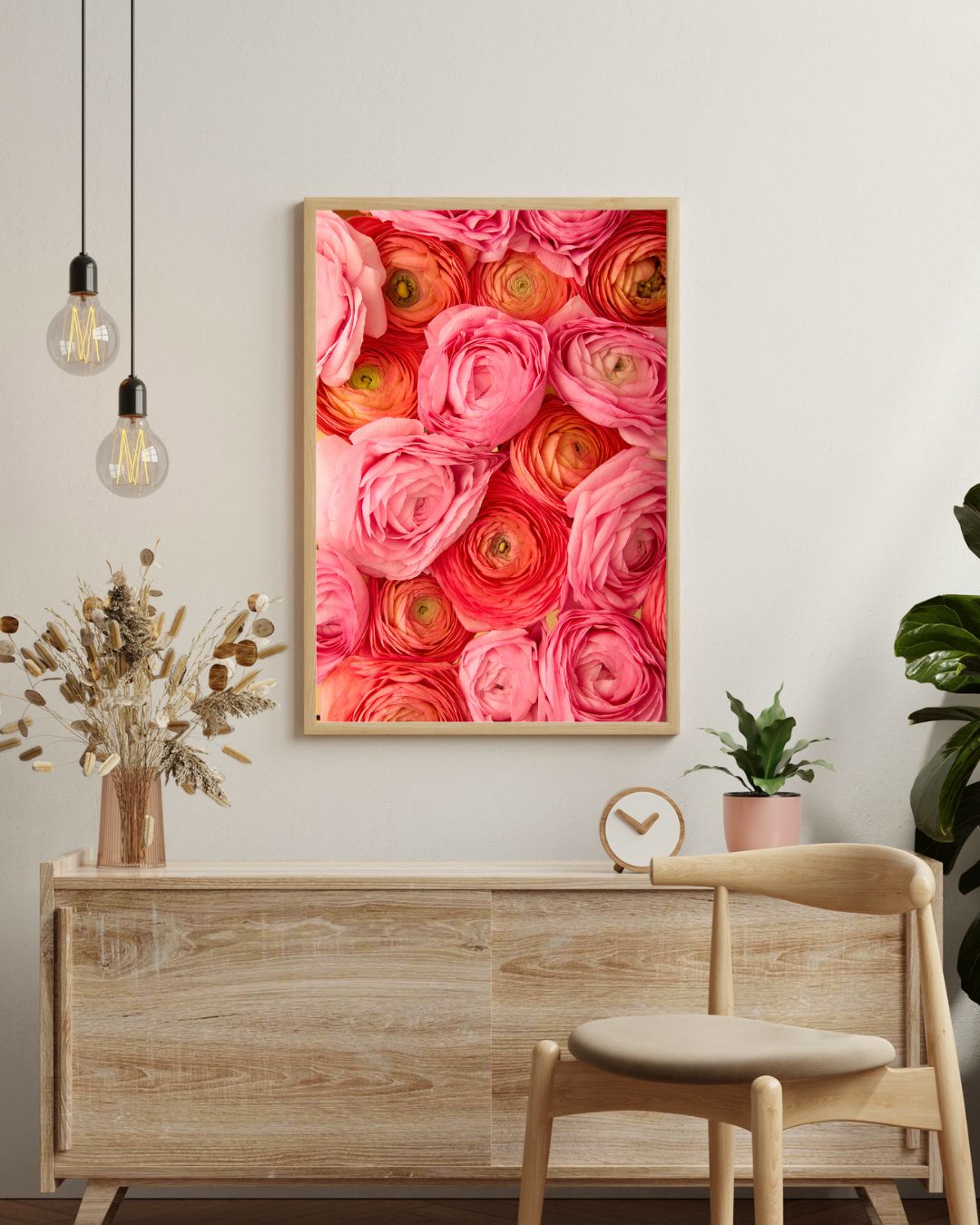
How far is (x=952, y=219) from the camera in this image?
8.46ft

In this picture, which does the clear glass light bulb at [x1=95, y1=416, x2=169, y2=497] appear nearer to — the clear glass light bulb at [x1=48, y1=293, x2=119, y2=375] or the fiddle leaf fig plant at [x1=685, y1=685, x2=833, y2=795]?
the clear glass light bulb at [x1=48, y1=293, x2=119, y2=375]

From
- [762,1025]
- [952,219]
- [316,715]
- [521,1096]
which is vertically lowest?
[521,1096]

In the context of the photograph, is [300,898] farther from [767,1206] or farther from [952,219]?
[952,219]

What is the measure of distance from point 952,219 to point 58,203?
6.32ft

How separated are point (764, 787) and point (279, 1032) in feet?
3.25

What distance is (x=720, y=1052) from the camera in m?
1.59

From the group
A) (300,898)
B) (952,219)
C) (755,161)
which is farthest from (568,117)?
(300,898)

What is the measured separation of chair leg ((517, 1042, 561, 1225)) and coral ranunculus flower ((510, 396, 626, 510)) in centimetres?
120

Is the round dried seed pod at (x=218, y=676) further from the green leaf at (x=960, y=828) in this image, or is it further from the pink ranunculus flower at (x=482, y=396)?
the green leaf at (x=960, y=828)

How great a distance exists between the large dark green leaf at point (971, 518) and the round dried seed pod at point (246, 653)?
4.49 ft

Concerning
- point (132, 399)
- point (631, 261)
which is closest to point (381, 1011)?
point (132, 399)

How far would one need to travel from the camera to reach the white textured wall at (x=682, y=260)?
2553mm

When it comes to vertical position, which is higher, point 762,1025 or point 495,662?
point 495,662

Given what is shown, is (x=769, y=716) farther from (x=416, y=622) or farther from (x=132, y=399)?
(x=132, y=399)
